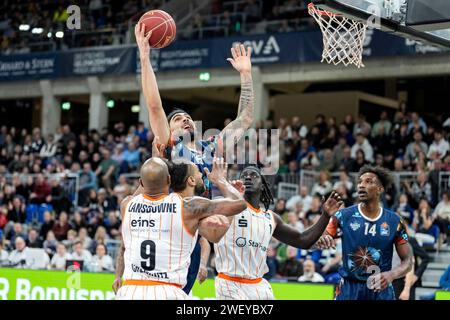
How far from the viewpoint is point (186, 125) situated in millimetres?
8844

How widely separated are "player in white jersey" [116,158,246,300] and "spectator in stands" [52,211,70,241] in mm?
13961

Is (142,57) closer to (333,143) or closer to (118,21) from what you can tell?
(333,143)

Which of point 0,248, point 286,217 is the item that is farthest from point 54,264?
point 286,217

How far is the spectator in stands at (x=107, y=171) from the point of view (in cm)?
2331

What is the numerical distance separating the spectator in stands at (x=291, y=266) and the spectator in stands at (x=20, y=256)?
5.64 metres

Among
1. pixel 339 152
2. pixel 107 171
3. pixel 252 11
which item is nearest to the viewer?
pixel 339 152

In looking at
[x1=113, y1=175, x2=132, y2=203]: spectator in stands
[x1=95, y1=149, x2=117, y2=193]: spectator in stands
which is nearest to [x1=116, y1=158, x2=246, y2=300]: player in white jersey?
[x1=113, y1=175, x2=132, y2=203]: spectator in stands

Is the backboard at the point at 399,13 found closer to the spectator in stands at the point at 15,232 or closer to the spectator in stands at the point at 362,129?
the spectator in stands at the point at 362,129

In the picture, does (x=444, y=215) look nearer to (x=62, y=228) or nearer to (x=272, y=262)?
(x=272, y=262)

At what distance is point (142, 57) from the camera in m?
8.39

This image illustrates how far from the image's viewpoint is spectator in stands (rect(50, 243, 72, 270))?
18.2m

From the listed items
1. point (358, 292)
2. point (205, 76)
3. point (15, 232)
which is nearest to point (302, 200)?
point (15, 232)

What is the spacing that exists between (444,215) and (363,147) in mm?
4120

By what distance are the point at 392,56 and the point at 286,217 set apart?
671 cm
